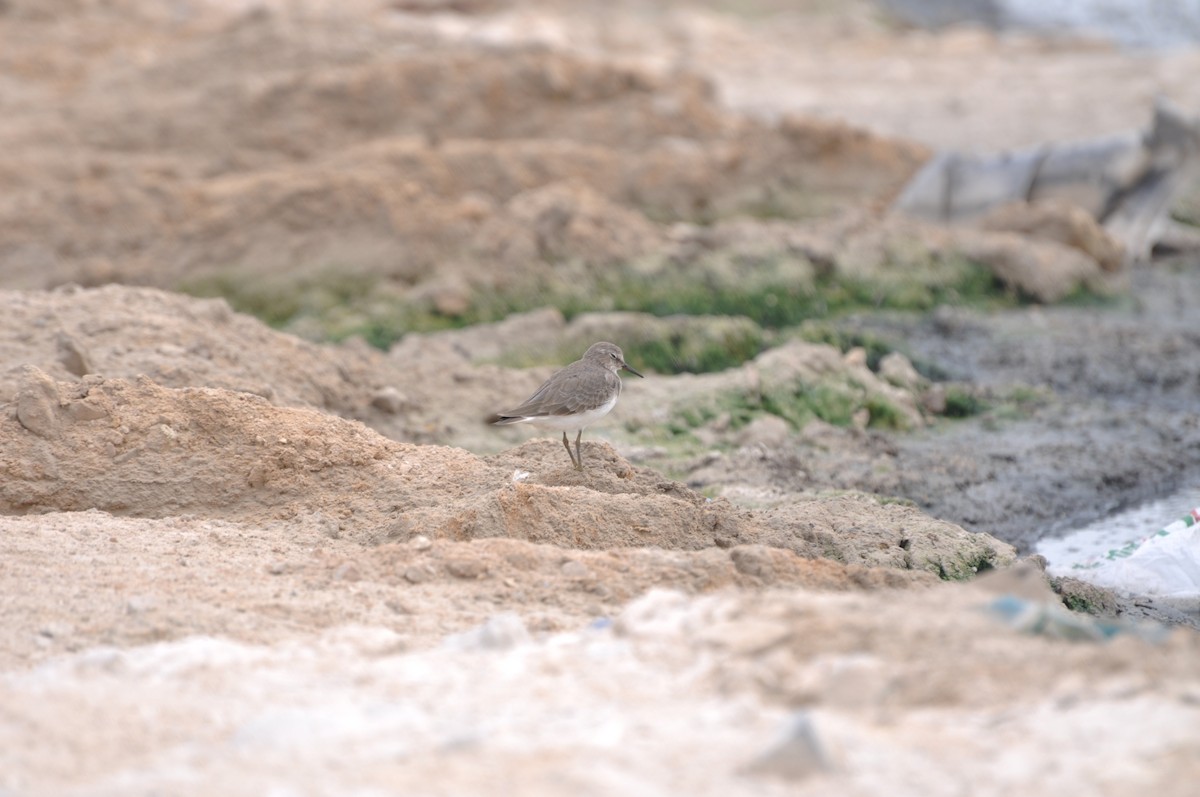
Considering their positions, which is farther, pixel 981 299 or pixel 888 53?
pixel 888 53

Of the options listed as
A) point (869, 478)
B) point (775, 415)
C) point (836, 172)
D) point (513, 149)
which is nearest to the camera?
point (869, 478)

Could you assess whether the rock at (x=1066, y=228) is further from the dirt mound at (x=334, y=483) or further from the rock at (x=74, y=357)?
the rock at (x=74, y=357)

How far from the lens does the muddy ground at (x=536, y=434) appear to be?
3287 millimetres

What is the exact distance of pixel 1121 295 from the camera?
12.1 m

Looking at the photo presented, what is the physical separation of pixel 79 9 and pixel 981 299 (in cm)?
1304

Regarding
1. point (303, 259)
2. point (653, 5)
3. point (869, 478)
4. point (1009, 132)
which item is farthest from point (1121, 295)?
point (653, 5)

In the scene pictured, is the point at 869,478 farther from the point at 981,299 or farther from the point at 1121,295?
the point at 1121,295

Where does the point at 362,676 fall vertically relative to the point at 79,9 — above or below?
above

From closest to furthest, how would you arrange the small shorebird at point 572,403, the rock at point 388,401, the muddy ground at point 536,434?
the muddy ground at point 536,434 < the small shorebird at point 572,403 < the rock at point 388,401

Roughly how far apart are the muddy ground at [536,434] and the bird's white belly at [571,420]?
199 mm

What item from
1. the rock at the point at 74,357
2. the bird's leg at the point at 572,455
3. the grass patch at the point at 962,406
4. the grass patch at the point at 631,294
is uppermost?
the bird's leg at the point at 572,455

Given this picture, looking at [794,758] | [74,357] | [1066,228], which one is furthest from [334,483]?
[1066,228]

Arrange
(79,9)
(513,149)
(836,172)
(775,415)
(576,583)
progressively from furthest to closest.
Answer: (79,9) < (836,172) < (513,149) < (775,415) < (576,583)

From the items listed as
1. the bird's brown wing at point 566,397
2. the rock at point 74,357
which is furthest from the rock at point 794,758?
the rock at point 74,357
